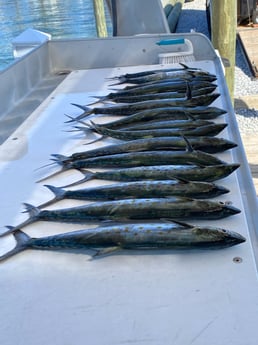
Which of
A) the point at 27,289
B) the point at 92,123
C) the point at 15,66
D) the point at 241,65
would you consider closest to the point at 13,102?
the point at 15,66

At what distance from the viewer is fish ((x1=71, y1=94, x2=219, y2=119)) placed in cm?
269

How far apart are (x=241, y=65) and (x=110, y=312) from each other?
671 cm

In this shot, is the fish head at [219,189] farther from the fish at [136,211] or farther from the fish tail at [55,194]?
the fish tail at [55,194]

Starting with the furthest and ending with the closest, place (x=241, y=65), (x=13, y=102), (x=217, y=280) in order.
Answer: (x=241, y=65) < (x=13, y=102) < (x=217, y=280)

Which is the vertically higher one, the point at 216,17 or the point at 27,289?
the point at 216,17

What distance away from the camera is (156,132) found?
2.35 metres

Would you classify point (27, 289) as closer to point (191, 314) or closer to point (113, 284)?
point (113, 284)

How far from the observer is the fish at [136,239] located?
1.45m

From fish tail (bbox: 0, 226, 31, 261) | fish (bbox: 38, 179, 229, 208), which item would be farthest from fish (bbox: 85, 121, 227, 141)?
fish tail (bbox: 0, 226, 31, 261)

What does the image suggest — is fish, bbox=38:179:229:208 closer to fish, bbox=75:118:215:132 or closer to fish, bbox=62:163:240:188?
fish, bbox=62:163:240:188

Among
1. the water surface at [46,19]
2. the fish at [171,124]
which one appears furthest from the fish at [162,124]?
the water surface at [46,19]

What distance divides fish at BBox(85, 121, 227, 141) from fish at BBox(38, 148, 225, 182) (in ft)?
0.83

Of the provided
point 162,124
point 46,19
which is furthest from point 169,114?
point 46,19

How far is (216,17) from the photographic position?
→ 4.77 m
